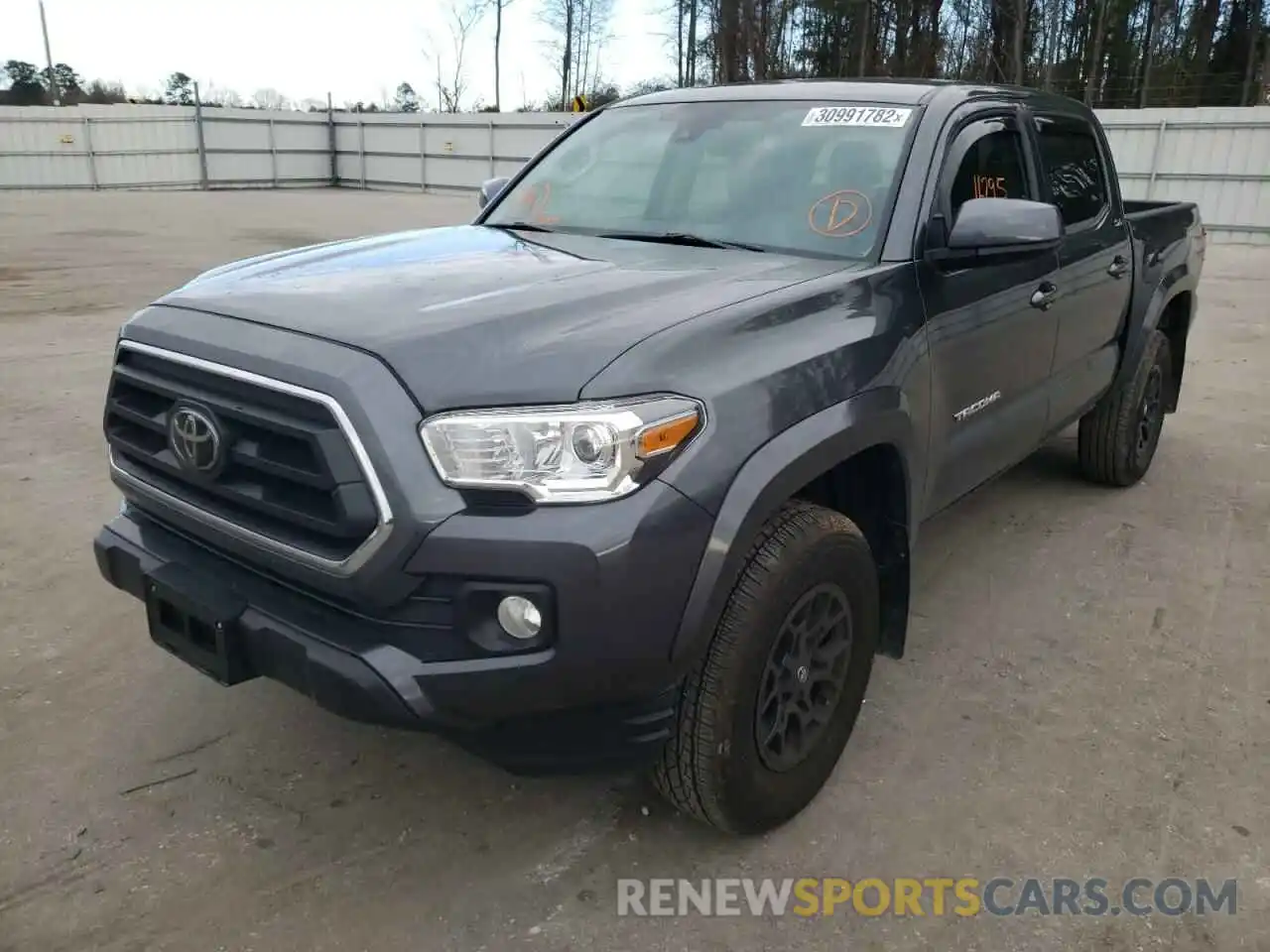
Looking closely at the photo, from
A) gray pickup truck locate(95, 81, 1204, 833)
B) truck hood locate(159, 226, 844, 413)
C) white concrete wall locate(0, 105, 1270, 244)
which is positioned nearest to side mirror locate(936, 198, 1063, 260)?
gray pickup truck locate(95, 81, 1204, 833)

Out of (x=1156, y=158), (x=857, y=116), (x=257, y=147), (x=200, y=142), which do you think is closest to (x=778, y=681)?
(x=857, y=116)

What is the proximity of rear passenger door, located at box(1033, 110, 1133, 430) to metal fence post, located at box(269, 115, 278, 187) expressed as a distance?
3170 centimetres

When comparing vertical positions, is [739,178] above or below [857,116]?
below

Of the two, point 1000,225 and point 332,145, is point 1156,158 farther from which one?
point 332,145

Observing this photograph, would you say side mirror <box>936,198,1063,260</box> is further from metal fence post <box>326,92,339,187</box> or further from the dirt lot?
metal fence post <box>326,92,339,187</box>

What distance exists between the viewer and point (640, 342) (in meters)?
2.11

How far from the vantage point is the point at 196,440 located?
7.32ft

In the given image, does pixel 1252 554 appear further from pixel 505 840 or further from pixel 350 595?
pixel 350 595

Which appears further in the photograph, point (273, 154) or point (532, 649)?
point (273, 154)

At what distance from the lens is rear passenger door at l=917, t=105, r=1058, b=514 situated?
297cm

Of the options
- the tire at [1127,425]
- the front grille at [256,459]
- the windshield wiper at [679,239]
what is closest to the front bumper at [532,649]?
the front grille at [256,459]

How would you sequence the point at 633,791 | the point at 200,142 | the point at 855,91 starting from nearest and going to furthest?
1. the point at 633,791
2. the point at 855,91
3. the point at 200,142

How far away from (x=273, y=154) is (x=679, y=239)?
1280 inches

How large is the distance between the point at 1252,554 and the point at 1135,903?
2604 millimetres
